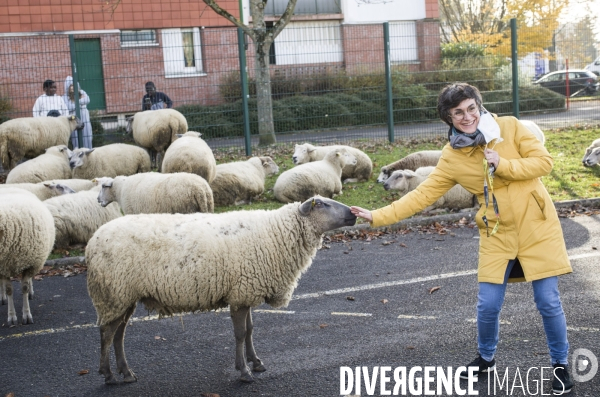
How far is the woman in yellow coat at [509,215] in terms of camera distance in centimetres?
486

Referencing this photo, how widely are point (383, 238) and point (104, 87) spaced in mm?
8793

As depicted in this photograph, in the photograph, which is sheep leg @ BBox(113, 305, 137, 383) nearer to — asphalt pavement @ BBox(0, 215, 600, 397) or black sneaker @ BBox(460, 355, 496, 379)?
asphalt pavement @ BBox(0, 215, 600, 397)

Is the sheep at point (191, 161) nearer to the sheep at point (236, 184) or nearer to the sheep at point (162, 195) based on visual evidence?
the sheep at point (236, 184)

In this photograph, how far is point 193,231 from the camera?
5.93 meters

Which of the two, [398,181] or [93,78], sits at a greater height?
[93,78]

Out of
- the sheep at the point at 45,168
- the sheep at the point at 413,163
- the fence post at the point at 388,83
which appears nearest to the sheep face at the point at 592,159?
the sheep at the point at 413,163

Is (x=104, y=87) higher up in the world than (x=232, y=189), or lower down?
higher up

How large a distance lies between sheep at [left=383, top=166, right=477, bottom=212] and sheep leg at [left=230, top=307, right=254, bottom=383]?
6.94 metres

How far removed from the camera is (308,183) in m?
13.0

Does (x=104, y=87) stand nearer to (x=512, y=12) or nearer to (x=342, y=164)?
(x=342, y=164)

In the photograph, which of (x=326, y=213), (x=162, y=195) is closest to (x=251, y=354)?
(x=326, y=213)

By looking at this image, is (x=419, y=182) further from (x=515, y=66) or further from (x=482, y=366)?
(x=482, y=366)

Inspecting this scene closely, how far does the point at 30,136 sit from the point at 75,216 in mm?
4881

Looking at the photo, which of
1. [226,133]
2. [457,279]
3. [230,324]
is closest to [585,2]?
[226,133]
